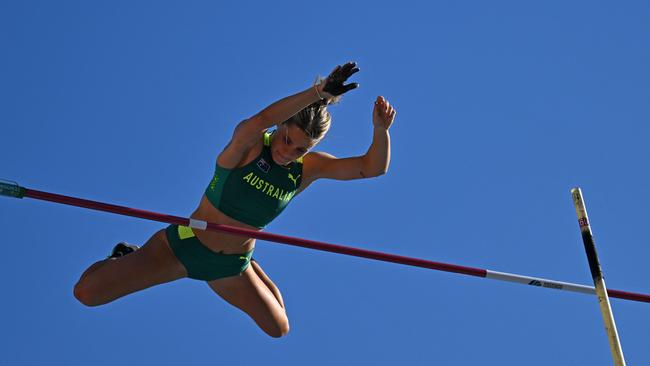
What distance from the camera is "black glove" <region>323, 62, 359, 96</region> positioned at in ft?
31.0

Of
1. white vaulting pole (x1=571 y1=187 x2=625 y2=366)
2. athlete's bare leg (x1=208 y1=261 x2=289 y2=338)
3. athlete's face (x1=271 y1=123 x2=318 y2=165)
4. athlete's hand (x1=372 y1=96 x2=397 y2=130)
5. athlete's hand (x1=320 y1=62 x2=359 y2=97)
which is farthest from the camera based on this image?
athlete's bare leg (x1=208 y1=261 x2=289 y2=338)

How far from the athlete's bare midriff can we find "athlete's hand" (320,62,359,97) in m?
1.92

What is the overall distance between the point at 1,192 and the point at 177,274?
193 cm

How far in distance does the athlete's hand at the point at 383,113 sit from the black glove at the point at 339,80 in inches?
41.4

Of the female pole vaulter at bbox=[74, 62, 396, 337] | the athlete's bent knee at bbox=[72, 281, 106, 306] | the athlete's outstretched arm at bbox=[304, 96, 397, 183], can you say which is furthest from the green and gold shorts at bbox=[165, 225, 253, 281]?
the athlete's outstretched arm at bbox=[304, 96, 397, 183]

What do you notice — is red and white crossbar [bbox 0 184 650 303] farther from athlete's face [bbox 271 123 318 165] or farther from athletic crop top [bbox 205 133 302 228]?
athlete's face [bbox 271 123 318 165]

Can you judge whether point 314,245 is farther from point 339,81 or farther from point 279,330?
point 339,81

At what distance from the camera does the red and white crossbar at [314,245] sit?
33.3ft

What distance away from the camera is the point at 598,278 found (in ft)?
34.3

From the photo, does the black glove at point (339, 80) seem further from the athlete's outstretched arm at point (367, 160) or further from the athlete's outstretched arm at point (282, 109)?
the athlete's outstretched arm at point (367, 160)

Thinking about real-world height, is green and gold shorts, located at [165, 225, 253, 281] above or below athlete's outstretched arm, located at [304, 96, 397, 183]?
below

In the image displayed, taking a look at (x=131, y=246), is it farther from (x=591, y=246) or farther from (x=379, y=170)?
(x=591, y=246)

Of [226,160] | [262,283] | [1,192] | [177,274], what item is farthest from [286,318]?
[1,192]

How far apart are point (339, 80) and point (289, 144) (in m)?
1.15
